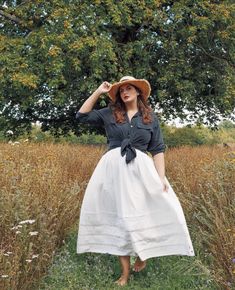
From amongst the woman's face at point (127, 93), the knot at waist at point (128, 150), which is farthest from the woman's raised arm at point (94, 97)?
the knot at waist at point (128, 150)

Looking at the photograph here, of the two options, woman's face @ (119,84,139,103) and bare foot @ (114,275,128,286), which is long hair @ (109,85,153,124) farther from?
bare foot @ (114,275,128,286)

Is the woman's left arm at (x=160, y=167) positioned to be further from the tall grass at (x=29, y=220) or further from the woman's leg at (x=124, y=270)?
the tall grass at (x=29, y=220)

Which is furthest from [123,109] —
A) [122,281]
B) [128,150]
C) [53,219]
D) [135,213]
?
[122,281]

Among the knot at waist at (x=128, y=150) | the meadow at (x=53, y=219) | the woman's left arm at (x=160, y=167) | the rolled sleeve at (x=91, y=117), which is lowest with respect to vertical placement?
the meadow at (x=53, y=219)

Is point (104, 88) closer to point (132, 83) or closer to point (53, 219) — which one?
point (132, 83)

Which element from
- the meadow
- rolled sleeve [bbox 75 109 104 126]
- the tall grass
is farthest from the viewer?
rolled sleeve [bbox 75 109 104 126]

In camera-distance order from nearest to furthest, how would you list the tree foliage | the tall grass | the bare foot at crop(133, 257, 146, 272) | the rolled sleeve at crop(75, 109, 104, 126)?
the tall grass < the rolled sleeve at crop(75, 109, 104, 126) < the bare foot at crop(133, 257, 146, 272) < the tree foliage

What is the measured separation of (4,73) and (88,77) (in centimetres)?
246

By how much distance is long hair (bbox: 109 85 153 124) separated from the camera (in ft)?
13.2

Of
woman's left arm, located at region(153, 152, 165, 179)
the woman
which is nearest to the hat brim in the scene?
the woman

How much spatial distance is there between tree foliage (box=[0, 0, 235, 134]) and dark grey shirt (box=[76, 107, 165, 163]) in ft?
26.2

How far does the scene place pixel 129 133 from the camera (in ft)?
13.1

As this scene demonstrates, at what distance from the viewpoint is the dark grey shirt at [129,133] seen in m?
3.96

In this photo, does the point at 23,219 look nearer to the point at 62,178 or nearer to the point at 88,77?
the point at 62,178
